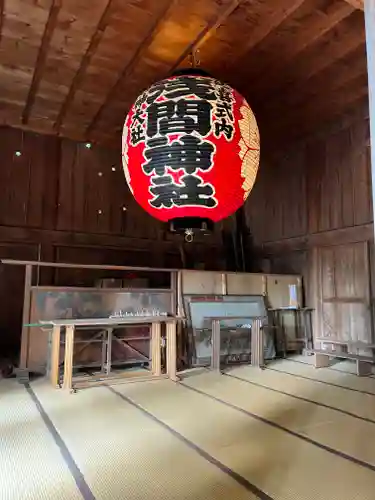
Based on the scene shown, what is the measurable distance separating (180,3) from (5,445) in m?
3.60

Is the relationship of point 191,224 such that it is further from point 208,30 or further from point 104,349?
point 104,349

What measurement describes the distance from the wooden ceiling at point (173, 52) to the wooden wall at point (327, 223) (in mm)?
622

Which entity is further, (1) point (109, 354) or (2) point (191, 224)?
(1) point (109, 354)

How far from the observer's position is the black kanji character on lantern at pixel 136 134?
2.67 m

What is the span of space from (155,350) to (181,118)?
2671 mm

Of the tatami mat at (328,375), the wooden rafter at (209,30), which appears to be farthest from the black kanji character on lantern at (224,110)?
the tatami mat at (328,375)

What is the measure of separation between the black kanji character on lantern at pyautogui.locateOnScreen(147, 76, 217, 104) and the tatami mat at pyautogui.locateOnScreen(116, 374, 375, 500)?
224 cm

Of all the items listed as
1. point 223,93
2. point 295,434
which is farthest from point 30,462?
point 223,93

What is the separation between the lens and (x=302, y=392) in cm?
357

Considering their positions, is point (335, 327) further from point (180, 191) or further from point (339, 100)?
point (180, 191)

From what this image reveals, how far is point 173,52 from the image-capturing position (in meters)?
3.96

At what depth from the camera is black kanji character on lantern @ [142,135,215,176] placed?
2527 mm

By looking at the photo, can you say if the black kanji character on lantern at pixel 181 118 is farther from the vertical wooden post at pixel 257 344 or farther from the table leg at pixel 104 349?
the vertical wooden post at pixel 257 344

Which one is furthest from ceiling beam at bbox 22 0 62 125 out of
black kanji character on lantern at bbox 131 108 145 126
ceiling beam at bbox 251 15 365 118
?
ceiling beam at bbox 251 15 365 118
